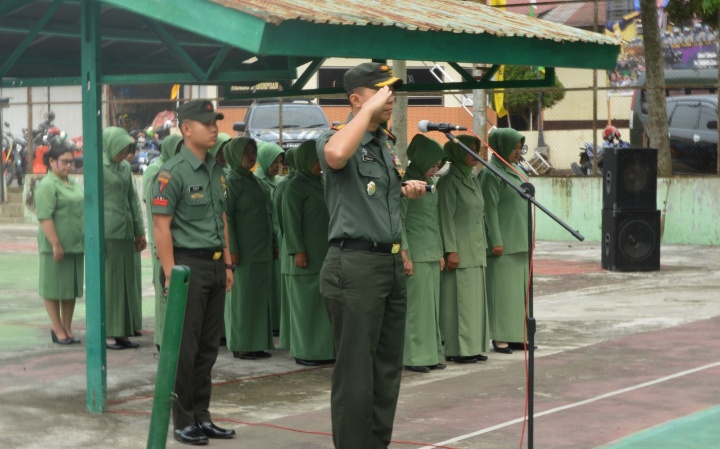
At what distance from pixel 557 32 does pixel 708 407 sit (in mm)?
3144

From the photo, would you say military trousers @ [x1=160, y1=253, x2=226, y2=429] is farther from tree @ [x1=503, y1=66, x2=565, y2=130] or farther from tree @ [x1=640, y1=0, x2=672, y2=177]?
tree @ [x1=503, y1=66, x2=565, y2=130]

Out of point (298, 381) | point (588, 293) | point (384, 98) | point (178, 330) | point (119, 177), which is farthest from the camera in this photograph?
point (588, 293)

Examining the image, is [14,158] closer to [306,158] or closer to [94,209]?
[306,158]

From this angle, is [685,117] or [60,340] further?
[685,117]

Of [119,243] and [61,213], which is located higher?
[61,213]

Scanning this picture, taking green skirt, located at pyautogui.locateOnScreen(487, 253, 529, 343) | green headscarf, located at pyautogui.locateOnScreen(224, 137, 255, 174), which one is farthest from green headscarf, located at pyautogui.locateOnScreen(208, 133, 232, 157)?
green skirt, located at pyautogui.locateOnScreen(487, 253, 529, 343)

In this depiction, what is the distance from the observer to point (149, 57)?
11617 mm

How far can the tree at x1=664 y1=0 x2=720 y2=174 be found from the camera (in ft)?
63.7

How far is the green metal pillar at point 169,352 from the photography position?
134 inches

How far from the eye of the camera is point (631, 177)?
650 inches

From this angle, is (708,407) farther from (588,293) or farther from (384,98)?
(588,293)

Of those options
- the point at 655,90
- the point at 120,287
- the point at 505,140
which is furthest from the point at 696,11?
the point at 120,287

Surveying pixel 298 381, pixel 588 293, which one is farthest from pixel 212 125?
pixel 588 293

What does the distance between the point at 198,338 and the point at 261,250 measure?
3.38m
